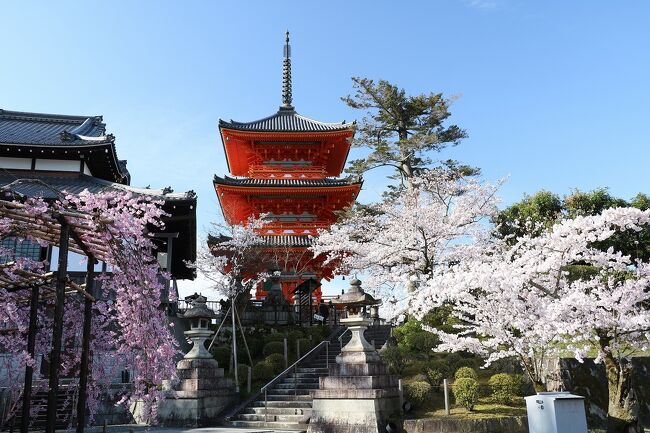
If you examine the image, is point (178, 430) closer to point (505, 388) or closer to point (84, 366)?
point (84, 366)

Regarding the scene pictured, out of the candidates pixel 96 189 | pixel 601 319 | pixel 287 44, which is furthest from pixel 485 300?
pixel 287 44

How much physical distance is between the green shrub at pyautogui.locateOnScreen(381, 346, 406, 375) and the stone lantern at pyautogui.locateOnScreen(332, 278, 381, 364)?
6.96ft

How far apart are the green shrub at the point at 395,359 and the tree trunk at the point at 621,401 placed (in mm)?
5918

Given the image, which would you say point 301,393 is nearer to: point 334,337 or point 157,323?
point 334,337

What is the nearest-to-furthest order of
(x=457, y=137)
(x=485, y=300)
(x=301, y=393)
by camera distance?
(x=485, y=300) < (x=301, y=393) < (x=457, y=137)

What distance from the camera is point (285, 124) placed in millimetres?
35125

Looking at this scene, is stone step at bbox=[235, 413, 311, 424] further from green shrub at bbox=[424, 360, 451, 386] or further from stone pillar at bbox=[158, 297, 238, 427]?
green shrub at bbox=[424, 360, 451, 386]

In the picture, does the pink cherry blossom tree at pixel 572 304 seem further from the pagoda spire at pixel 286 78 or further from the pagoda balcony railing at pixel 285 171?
the pagoda spire at pixel 286 78

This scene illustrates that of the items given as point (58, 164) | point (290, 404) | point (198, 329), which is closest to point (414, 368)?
point (290, 404)

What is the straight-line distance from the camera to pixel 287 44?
144ft

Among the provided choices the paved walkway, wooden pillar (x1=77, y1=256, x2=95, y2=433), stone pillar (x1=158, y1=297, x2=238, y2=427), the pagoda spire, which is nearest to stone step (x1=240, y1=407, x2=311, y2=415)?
stone pillar (x1=158, y1=297, x2=238, y2=427)

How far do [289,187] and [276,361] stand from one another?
13.5 m

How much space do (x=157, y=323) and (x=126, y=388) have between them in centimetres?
922

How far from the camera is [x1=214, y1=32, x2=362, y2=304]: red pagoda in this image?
29500 millimetres
